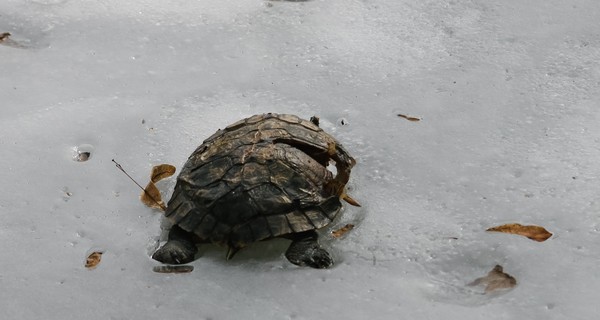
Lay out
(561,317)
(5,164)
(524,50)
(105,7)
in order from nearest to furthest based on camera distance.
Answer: (561,317) < (5,164) < (524,50) < (105,7)

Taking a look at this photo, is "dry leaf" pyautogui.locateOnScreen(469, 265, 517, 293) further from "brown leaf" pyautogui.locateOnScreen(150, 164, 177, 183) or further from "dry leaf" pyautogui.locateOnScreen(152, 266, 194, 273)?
"brown leaf" pyautogui.locateOnScreen(150, 164, 177, 183)

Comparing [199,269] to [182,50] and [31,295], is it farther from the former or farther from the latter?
[182,50]

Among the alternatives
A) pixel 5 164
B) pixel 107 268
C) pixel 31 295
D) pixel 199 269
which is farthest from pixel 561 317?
pixel 5 164

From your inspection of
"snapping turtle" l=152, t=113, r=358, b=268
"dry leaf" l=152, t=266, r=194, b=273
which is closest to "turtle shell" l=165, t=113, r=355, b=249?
"snapping turtle" l=152, t=113, r=358, b=268

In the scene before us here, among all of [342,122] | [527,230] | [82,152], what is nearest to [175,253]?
[82,152]

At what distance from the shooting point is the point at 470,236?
4012 millimetres

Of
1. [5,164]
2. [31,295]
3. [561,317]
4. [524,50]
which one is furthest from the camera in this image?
[524,50]

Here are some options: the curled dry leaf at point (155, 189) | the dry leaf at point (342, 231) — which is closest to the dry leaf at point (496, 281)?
the dry leaf at point (342, 231)

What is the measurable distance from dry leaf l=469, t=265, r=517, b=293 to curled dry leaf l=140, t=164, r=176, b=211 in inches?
63.3

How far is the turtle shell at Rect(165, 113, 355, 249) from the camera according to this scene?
3838mm

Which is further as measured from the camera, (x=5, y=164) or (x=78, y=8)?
(x=78, y=8)

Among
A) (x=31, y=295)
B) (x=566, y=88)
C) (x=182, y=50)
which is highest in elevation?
(x=566, y=88)

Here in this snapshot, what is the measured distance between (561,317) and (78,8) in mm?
4049

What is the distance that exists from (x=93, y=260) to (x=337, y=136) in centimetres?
155
